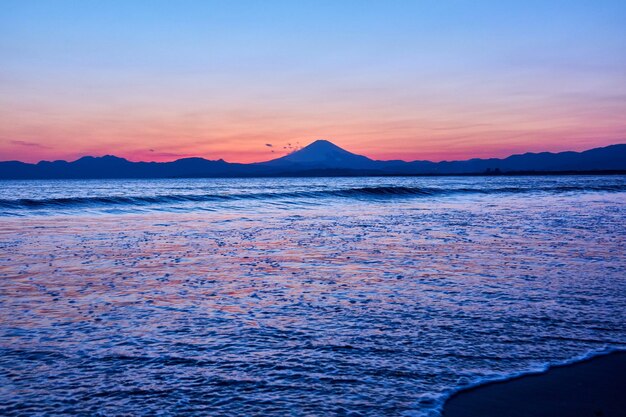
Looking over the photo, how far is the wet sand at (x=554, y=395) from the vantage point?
3.84 meters

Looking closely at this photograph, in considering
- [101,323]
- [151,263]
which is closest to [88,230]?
[151,263]

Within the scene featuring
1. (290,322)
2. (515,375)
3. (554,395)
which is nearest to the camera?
(554,395)

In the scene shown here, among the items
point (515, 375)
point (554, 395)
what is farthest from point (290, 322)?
point (554, 395)

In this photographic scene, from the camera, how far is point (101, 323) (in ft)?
19.4

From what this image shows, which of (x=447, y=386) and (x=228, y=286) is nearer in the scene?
(x=447, y=386)

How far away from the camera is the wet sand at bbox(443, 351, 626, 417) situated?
384cm

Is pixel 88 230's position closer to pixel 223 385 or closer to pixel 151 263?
pixel 151 263

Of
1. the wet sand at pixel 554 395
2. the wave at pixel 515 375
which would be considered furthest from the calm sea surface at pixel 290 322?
the wet sand at pixel 554 395

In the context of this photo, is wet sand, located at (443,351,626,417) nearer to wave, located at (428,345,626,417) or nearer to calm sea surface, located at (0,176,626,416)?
wave, located at (428,345,626,417)

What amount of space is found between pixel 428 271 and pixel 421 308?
266cm

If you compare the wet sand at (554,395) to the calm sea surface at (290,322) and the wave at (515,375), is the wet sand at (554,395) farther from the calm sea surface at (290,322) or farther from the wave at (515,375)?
the calm sea surface at (290,322)

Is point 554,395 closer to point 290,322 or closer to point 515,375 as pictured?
point 515,375

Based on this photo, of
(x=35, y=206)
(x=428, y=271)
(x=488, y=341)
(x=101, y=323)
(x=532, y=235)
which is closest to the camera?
(x=488, y=341)

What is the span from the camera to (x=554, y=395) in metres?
4.13
